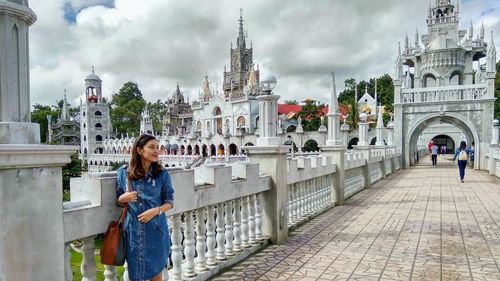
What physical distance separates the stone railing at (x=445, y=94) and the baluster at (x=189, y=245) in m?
23.7

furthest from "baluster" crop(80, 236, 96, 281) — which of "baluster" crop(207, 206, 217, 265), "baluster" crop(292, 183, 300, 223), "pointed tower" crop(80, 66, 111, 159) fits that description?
"pointed tower" crop(80, 66, 111, 159)

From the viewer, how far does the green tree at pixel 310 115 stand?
51656 mm

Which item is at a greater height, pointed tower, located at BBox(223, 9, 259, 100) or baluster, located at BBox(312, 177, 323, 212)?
pointed tower, located at BBox(223, 9, 259, 100)

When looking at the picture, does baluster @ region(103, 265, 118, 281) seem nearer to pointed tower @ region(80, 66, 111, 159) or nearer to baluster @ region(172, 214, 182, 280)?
baluster @ region(172, 214, 182, 280)

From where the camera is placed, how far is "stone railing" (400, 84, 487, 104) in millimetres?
23047

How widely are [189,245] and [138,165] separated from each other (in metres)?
1.41

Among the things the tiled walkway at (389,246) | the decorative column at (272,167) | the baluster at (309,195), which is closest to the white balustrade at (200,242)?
the tiled walkway at (389,246)

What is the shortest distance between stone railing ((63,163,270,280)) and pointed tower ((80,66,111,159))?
7179cm

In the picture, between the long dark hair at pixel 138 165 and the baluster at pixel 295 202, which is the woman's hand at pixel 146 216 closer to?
the long dark hair at pixel 138 165

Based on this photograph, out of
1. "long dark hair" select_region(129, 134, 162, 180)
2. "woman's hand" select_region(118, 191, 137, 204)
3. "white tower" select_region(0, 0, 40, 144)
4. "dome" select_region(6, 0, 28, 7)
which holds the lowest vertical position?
"woman's hand" select_region(118, 191, 137, 204)

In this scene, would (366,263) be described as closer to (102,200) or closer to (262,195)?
(262,195)

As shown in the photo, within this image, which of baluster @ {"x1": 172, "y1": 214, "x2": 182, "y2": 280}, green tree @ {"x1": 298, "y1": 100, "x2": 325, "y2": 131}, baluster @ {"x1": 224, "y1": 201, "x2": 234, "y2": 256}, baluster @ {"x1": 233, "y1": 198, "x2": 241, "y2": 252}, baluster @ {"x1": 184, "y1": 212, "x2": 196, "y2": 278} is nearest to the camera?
baluster @ {"x1": 172, "y1": 214, "x2": 182, "y2": 280}

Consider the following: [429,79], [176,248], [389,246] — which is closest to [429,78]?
[429,79]

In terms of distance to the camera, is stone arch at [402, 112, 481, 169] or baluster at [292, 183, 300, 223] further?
stone arch at [402, 112, 481, 169]
